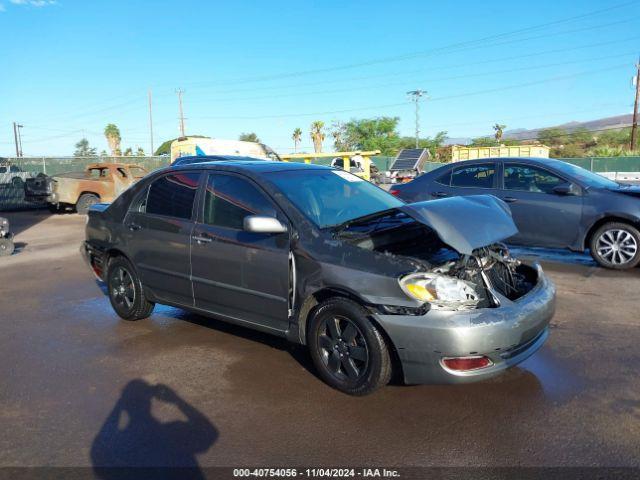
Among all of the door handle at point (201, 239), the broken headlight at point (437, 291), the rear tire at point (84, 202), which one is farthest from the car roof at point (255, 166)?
the rear tire at point (84, 202)

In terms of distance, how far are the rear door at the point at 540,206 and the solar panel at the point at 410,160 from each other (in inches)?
880

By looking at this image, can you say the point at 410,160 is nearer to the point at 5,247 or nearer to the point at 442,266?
the point at 5,247

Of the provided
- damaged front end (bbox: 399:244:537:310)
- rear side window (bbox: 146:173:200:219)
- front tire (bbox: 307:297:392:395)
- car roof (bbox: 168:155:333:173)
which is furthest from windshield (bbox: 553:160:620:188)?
rear side window (bbox: 146:173:200:219)

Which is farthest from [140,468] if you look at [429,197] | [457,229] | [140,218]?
[429,197]

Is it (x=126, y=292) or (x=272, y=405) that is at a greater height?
(x=126, y=292)

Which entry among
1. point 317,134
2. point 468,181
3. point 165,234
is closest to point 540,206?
point 468,181

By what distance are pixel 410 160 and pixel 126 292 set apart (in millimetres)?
28422

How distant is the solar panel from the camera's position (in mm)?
31094

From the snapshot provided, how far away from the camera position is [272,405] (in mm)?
3551

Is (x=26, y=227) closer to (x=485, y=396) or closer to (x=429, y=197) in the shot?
(x=429, y=197)

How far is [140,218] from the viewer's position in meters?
5.09

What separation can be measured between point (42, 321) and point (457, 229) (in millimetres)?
4459

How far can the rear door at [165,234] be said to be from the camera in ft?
15.2

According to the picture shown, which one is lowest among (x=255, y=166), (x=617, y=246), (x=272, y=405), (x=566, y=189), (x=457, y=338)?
(x=272, y=405)
